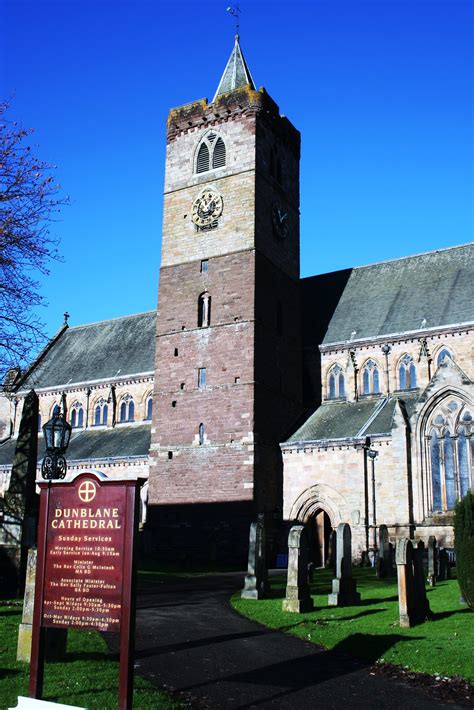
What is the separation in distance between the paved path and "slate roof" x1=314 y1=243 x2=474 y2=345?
24592mm

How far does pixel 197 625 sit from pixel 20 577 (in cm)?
626

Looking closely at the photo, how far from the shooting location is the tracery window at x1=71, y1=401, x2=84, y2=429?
47.0m

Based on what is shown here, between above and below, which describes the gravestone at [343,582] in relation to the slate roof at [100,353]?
below

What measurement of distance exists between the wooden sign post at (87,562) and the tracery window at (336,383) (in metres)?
31.0

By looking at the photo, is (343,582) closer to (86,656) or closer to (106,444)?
(86,656)

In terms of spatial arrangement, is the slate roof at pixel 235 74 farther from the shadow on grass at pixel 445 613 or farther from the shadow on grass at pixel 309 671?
the shadow on grass at pixel 309 671

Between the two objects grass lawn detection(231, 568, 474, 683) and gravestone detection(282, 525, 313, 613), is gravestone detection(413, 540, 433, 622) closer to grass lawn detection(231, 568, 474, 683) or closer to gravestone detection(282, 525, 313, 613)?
grass lawn detection(231, 568, 474, 683)

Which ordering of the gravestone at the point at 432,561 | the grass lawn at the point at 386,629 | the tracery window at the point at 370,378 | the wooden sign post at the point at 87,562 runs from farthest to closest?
the tracery window at the point at 370,378, the gravestone at the point at 432,561, the grass lawn at the point at 386,629, the wooden sign post at the point at 87,562

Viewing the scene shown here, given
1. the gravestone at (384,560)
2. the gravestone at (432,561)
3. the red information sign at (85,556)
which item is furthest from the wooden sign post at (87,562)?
the gravestone at (384,560)

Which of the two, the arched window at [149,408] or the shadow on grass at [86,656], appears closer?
the shadow on grass at [86,656]

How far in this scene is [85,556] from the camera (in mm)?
8898

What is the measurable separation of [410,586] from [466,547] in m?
2.09

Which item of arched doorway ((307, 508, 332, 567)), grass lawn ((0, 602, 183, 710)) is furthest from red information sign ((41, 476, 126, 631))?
arched doorway ((307, 508, 332, 567))

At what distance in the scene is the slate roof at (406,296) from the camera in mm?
37344
